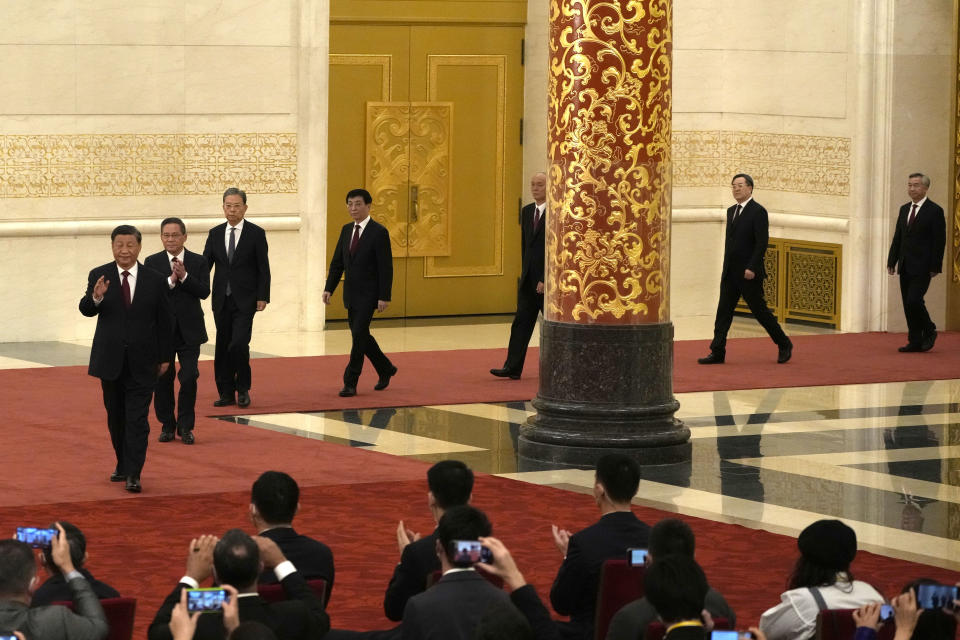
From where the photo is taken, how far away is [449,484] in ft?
18.6

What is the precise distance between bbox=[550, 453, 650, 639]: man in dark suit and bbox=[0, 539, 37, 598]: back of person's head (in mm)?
1608

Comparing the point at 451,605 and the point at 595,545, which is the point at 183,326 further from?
the point at 451,605

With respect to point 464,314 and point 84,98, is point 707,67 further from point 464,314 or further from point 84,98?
point 84,98

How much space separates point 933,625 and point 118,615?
2.05m

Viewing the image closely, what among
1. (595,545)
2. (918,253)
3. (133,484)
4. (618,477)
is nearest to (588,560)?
(595,545)

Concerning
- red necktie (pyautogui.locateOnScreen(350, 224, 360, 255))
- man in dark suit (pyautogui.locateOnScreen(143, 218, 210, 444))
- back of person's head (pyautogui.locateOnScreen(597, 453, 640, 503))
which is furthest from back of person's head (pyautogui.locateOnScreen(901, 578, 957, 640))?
red necktie (pyautogui.locateOnScreen(350, 224, 360, 255))

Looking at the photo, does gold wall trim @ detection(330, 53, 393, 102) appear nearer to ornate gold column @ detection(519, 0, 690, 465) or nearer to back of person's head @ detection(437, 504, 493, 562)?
ornate gold column @ detection(519, 0, 690, 465)

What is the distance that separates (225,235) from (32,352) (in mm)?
3408

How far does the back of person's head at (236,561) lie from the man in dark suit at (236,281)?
23.1 ft

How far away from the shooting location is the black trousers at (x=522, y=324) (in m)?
13.0

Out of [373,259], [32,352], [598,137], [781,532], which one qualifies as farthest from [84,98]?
[781,532]

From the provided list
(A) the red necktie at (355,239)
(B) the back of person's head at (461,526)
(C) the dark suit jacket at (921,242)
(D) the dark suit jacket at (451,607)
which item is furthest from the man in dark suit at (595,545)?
(C) the dark suit jacket at (921,242)

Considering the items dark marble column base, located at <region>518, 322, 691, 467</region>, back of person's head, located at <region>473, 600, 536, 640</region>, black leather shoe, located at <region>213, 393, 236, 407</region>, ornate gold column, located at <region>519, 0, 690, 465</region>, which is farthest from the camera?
black leather shoe, located at <region>213, 393, 236, 407</region>

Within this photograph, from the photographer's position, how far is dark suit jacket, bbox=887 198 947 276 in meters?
15.2
